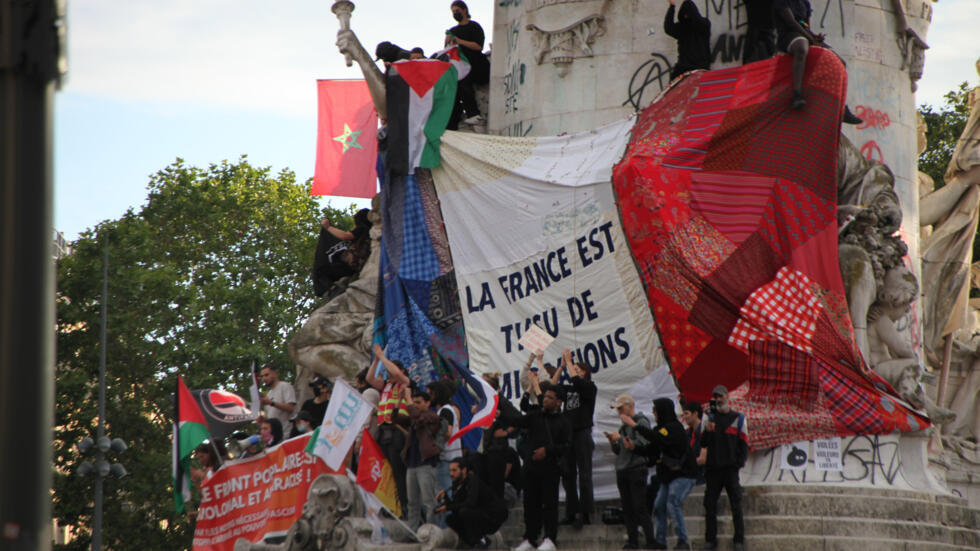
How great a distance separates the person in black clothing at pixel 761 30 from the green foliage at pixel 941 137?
1777 centimetres

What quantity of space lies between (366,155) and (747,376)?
9.67m

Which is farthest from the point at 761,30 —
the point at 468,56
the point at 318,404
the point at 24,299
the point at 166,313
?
the point at 166,313

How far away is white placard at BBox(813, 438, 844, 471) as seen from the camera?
17656 mm

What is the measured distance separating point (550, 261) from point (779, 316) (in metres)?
3.48

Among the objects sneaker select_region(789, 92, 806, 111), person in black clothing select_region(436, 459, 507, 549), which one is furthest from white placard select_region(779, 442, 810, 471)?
sneaker select_region(789, 92, 806, 111)

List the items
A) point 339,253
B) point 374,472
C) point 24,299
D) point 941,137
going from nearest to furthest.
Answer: point 24,299
point 374,472
point 339,253
point 941,137

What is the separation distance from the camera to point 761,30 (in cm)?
2042

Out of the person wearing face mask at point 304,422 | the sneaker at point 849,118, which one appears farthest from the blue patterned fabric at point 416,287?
the sneaker at point 849,118

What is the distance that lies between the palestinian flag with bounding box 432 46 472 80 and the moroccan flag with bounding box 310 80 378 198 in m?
2.18

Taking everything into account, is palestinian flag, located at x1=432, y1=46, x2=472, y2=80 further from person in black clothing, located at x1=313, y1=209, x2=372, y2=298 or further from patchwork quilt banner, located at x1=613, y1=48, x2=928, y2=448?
patchwork quilt banner, located at x1=613, y1=48, x2=928, y2=448

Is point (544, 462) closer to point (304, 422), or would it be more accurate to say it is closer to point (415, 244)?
point (304, 422)

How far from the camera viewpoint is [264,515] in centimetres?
1912

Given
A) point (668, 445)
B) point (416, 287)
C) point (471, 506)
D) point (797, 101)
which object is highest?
point (797, 101)

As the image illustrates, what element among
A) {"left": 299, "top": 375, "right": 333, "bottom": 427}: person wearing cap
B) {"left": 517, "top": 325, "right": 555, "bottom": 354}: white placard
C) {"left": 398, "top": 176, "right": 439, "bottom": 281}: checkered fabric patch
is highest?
{"left": 398, "top": 176, "right": 439, "bottom": 281}: checkered fabric patch
